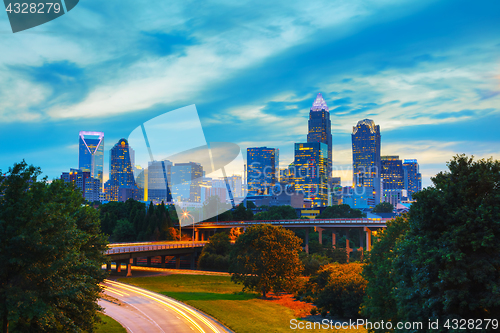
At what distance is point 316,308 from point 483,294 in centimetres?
3166

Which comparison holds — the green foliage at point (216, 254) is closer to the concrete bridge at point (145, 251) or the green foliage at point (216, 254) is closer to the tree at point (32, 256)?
the concrete bridge at point (145, 251)

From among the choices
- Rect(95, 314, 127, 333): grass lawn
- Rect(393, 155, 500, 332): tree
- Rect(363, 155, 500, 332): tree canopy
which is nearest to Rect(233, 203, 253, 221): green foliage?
Rect(95, 314, 127, 333): grass lawn

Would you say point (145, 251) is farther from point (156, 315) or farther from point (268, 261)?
point (156, 315)

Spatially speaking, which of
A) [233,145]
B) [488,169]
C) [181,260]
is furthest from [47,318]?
[181,260]

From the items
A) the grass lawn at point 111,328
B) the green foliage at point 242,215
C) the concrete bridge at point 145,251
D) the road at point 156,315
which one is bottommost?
the road at point 156,315

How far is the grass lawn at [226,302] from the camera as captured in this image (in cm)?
3906

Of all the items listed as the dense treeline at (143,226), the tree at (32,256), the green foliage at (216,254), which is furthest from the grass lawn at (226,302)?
the dense treeline at (143,226)

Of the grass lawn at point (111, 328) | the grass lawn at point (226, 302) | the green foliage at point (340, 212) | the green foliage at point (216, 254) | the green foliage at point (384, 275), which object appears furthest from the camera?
the green foliage at point (340, 212)

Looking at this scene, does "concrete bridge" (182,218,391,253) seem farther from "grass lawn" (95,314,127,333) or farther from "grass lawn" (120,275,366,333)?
"grass lawn" (95,314,127,333)

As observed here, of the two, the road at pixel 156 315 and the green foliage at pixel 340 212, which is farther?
the green foliage at pixel 340 212

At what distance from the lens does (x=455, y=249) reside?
19578 millimetres

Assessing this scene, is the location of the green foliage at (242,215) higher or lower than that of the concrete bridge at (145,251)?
higher

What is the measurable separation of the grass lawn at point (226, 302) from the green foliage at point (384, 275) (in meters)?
9.24

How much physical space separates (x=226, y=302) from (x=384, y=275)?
26.1 m
